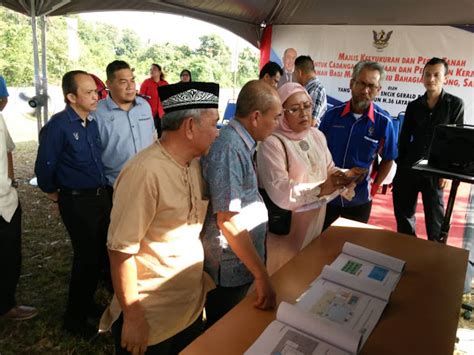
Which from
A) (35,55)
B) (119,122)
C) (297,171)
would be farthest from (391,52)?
(297,171)

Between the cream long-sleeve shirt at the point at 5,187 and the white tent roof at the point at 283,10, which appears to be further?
the white tent roof at the point at 283,10

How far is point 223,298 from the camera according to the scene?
61.1 inches

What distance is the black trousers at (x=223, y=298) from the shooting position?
60.7 inches

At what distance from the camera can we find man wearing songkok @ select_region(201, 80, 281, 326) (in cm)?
128

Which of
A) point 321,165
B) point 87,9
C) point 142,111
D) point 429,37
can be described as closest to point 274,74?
point 142,111

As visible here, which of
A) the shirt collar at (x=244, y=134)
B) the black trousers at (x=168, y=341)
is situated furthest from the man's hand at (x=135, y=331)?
the shirt collar at (x=244, y=134)

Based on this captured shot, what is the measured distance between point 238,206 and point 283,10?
737 cm

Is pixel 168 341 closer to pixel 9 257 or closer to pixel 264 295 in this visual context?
pixel 264 295

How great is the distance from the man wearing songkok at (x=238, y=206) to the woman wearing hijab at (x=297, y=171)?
30 centimetres

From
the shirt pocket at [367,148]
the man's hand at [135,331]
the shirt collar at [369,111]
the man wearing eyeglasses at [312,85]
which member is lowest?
the man's hand at [135,331]

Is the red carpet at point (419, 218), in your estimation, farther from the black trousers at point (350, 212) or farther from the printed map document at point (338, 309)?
the printed map document at point (338, 309)

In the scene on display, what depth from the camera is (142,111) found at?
2742 mm

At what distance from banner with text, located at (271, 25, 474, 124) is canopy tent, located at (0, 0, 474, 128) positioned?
6.5 inches

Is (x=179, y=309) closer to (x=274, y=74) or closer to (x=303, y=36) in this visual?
(x=274, y=74)
